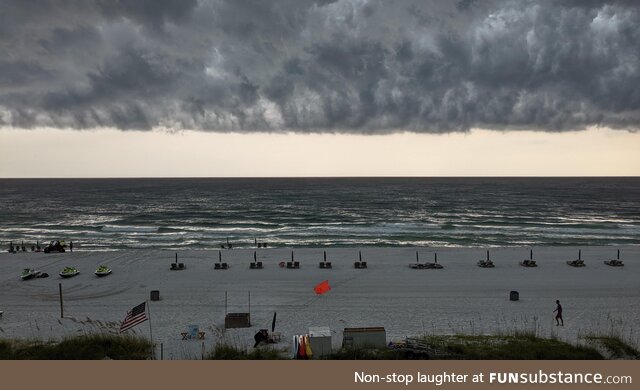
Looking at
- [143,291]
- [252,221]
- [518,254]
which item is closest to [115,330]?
[143,291]

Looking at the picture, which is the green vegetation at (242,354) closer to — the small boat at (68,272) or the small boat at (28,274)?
the small boat at (68,272)

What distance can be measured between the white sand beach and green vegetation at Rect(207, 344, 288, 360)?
4.52ft

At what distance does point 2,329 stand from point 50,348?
6.42m

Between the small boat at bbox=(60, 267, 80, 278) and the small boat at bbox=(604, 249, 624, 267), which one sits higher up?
the small boat at bbox=(60, 267, 80, 278)

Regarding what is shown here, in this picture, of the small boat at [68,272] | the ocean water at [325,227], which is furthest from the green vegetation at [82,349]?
the ocean water at [325,227]

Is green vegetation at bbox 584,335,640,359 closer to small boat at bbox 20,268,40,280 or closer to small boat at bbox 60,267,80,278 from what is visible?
small boat at bbox 60,267,80,278

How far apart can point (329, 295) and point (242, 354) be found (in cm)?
1146

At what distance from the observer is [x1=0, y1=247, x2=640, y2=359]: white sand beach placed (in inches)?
904

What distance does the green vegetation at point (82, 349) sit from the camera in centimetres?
1833

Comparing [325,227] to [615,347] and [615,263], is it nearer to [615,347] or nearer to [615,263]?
[615,263]

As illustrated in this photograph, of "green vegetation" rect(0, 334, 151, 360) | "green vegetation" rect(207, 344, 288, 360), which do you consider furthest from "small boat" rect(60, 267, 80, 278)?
"green vegetation" rect(207, 344, 288, 360)

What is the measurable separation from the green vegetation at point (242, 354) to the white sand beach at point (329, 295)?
1.38 meters

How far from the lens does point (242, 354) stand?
726 inches

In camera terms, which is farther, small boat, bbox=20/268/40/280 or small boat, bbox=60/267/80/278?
small boat, bbox=60/267/80/278
